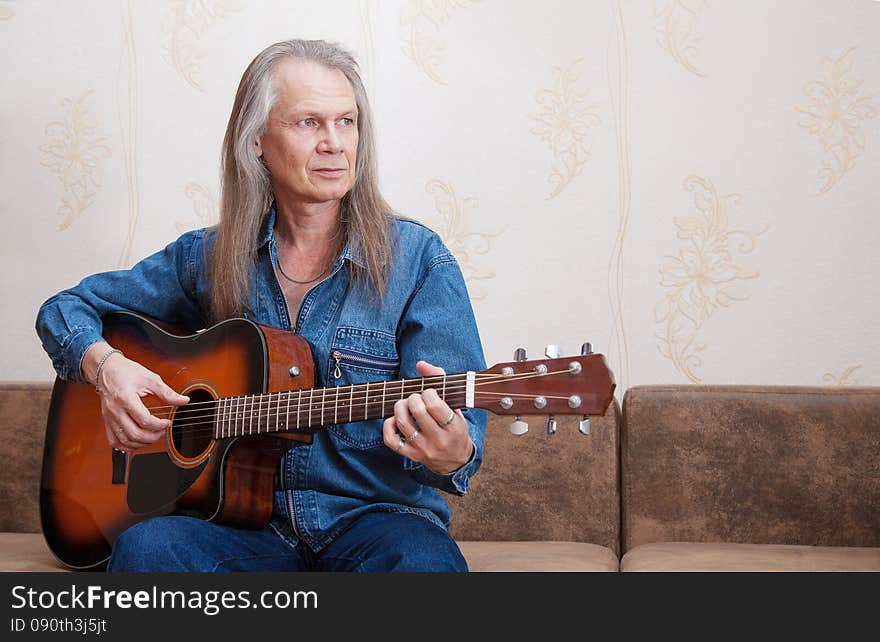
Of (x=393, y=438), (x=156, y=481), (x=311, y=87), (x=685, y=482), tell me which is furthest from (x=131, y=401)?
(x=685, y=482)

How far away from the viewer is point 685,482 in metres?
2.14

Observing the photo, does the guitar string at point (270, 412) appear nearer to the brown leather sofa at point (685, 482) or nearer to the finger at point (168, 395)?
the finger at point (168, 395)

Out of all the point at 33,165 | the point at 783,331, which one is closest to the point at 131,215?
the point at 33,165

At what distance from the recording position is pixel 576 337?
95.7 inches

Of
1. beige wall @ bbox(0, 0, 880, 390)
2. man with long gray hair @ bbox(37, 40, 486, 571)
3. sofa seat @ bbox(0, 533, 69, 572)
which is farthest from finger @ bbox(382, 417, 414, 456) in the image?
beige wall @ bbox(0, 0, 880, 390)

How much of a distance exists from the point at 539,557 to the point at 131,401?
2.58 feet

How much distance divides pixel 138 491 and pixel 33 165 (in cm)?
130

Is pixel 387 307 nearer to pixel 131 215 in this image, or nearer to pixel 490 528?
pixel 490 528

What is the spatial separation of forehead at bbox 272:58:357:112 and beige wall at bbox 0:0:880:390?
0.70 meters

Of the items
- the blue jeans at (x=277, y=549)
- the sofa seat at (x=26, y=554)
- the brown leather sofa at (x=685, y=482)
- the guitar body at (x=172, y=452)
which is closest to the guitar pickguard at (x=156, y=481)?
the guitar body at (x=172, y=452)

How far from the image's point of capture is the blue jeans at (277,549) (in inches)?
58.9

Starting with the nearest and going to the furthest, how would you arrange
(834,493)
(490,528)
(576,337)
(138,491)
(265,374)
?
1. (265,374)
2. (138,491)
3. (834,493)
4. (490,528)
5. (576,337)

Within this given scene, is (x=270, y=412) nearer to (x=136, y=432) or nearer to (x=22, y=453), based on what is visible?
(x=136, y=432)

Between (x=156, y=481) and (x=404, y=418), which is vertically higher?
(x=404, y=418)
